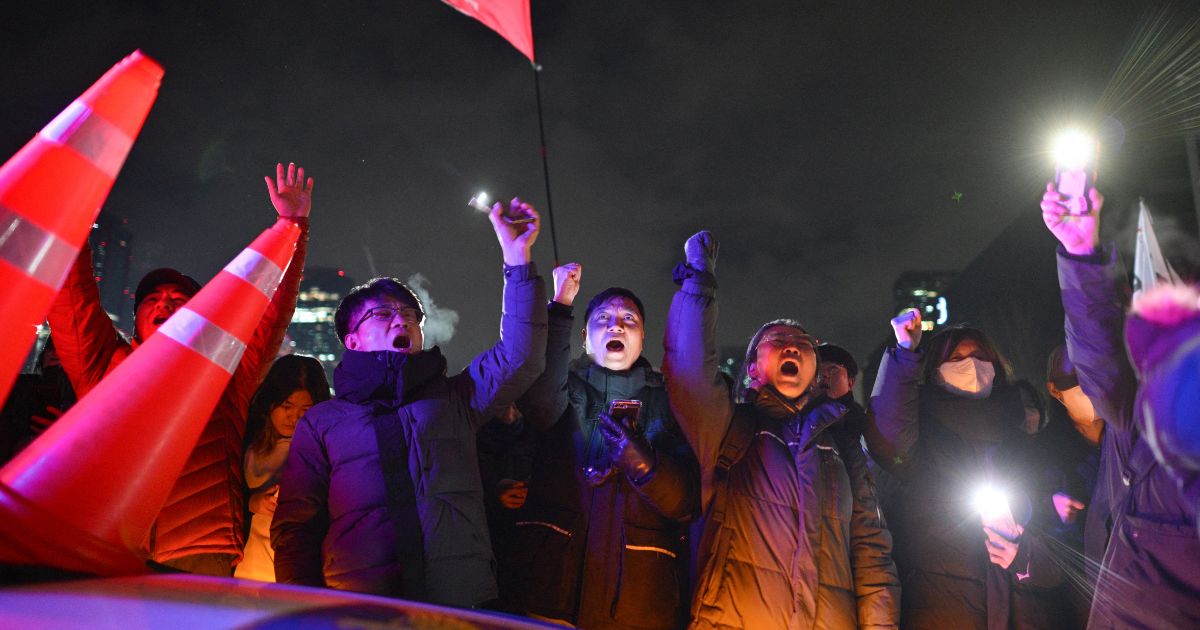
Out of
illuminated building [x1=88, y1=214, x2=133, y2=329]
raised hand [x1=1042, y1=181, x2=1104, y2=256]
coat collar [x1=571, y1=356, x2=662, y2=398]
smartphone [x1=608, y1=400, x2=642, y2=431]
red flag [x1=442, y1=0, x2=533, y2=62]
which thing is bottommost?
smartphone [x1=608, y1=400, x2=642, y2=431]

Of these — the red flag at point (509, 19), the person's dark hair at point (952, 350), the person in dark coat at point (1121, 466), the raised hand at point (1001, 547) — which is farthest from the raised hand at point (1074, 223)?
the red flag at point (509, 19)

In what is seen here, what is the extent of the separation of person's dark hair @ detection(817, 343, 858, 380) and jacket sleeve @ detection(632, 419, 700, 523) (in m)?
1.99

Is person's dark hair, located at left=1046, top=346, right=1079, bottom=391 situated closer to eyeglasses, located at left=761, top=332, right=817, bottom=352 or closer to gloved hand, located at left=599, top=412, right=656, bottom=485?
eyeglasses, located at left=761, top=332, right=817, bottom=352

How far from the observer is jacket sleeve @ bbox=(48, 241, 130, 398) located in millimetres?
3248

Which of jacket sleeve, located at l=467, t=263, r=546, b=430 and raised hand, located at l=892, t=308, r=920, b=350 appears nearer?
jacket sleeve, located at l=467, t=263, r=546, b=430

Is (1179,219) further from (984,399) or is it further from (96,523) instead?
(96,523)

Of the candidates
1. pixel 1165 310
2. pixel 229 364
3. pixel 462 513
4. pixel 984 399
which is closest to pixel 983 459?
pixel 984 399

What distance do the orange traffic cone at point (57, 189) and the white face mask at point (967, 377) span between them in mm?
4283

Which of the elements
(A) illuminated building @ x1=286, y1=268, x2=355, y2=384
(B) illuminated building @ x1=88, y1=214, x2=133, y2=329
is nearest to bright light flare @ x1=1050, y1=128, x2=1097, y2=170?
(A) illuminated building @ x1=286, y1=268, x2=355, y2=384

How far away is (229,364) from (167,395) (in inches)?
7.1

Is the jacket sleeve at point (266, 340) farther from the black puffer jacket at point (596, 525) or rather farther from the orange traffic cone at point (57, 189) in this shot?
the orange traffic cone at point (57, 189)

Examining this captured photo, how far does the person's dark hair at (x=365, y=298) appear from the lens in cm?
380

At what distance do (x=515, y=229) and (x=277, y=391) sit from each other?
1.76m

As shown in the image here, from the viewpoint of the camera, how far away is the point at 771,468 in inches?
146
